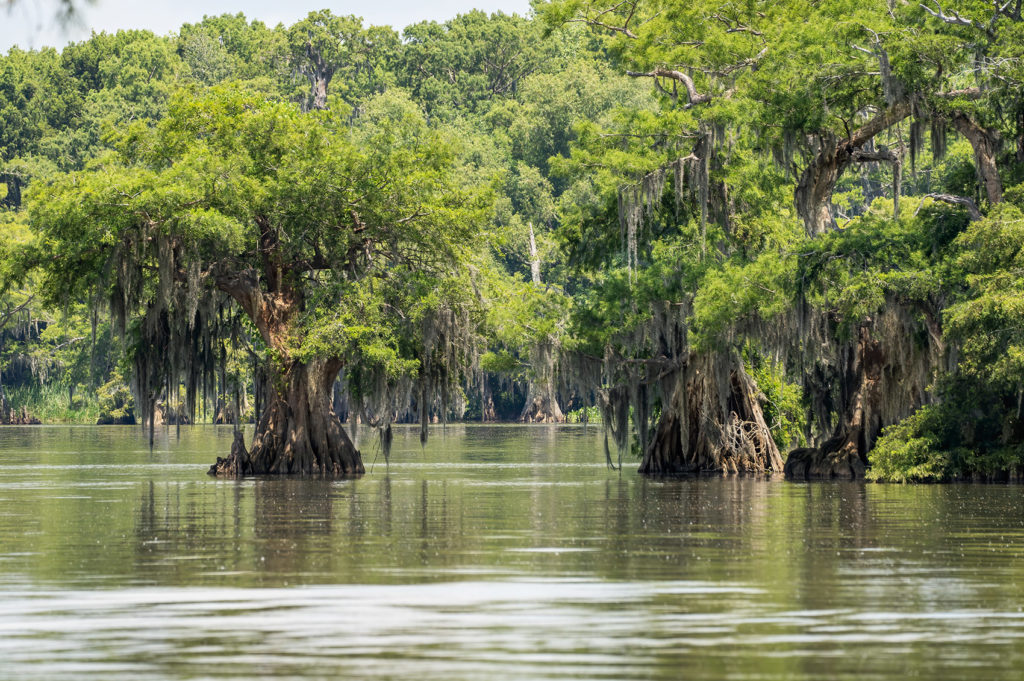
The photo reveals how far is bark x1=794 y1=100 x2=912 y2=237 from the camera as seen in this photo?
34.3 metres

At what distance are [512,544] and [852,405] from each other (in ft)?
58.1

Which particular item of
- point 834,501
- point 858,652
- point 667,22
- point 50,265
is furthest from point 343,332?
point 858,652

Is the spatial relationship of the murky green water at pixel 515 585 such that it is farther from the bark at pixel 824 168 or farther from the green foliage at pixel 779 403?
the green foliage at pixel 779 403

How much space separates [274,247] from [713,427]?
10216mm

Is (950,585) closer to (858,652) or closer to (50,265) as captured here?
(858,652)

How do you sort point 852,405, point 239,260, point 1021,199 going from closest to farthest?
point 1021,199 → point 852,405 → point 239,260

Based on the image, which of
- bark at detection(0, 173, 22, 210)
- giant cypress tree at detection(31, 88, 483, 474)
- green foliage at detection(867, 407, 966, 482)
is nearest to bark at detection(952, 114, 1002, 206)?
green foliage at detection(867, 407, 966, 482)

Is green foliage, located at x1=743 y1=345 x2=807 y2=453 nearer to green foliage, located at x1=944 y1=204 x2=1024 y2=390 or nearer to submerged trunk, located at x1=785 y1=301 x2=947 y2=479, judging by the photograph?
submerged trunk, located at x1=785 y1=301 x2=947 y2=479

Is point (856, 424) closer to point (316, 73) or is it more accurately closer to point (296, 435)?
point (296, 435)

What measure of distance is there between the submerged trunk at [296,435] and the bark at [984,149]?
542 inches

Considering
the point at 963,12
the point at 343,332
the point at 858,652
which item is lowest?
the point at 858,652

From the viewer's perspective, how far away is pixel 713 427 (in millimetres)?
36750

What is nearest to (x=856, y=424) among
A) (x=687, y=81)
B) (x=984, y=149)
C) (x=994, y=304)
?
(x=984, y=149)

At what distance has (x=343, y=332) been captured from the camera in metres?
35.1
